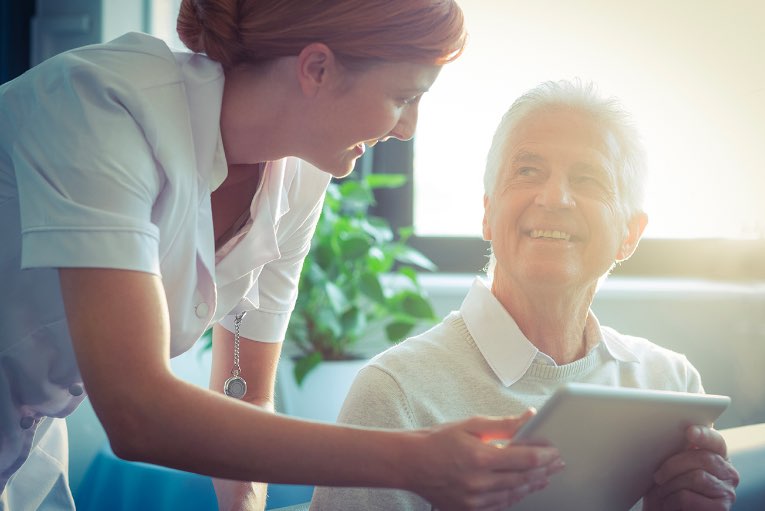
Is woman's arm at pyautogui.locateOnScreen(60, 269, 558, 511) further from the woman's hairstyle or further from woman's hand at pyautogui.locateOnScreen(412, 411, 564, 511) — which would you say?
the woman's hairstyle

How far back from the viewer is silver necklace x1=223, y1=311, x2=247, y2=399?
1.33 m

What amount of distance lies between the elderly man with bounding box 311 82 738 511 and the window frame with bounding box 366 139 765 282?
1292 mm

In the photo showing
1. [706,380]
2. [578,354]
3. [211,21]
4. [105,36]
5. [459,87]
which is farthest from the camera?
[459,87]

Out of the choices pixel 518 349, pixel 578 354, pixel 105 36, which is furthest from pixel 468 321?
pixel 105 36

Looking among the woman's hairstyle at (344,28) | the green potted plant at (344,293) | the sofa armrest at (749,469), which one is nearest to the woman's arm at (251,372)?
the woman's hairstyle at (344,28)

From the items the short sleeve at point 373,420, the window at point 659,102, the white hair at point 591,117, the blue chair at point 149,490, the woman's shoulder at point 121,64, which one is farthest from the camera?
the window at point 659,102

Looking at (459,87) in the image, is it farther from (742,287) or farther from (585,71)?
(742,287)

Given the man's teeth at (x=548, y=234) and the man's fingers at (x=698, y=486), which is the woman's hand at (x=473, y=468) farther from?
the man's teeth at (x=548, y=234)

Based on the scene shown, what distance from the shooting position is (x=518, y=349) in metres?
1.32

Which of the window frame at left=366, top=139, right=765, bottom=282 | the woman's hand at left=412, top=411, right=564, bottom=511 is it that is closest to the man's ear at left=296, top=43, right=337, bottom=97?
the woman's hand at left=412, top=411, right=564, bottom=511

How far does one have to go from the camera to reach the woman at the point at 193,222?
78cm

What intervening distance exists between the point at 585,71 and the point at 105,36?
1527 mm

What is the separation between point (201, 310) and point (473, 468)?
424 millimetres

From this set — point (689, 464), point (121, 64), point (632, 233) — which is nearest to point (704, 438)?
point (689, 464)
